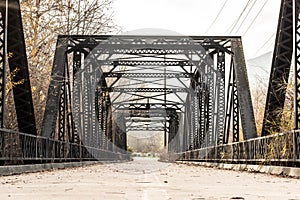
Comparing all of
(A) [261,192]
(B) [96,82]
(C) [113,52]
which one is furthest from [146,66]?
(A) [261,192]

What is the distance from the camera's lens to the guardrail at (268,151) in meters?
12.7

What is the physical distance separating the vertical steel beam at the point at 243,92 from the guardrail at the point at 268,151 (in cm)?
72

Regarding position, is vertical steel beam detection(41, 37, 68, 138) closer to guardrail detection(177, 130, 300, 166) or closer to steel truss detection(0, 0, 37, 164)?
steel truss detection(0, 0, 37, 164)

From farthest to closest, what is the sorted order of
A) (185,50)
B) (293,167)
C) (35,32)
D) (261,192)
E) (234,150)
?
1. (185,50)
2. (35,32)
3. (234,150)
4. (293,167)
5. (261,192)

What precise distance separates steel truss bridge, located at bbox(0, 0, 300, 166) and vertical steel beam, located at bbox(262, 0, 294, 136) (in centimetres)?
2

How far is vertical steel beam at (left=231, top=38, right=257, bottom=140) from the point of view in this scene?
20.3m

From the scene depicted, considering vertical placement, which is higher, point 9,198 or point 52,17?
point 52,17

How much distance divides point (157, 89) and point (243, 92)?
23.3m

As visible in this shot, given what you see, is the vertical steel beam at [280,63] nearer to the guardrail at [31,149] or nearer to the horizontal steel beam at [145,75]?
the guardrail at [31,149]

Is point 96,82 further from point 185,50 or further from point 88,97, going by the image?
point 185,50

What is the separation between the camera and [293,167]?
12.7 meters

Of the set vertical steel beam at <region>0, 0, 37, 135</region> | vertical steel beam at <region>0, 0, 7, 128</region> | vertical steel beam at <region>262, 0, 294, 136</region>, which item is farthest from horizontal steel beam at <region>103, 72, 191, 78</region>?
vertical steel beam at <region>0, 0, 7, 128</region>

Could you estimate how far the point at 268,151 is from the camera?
49.0 feet

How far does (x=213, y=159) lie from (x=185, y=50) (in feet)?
17.3
